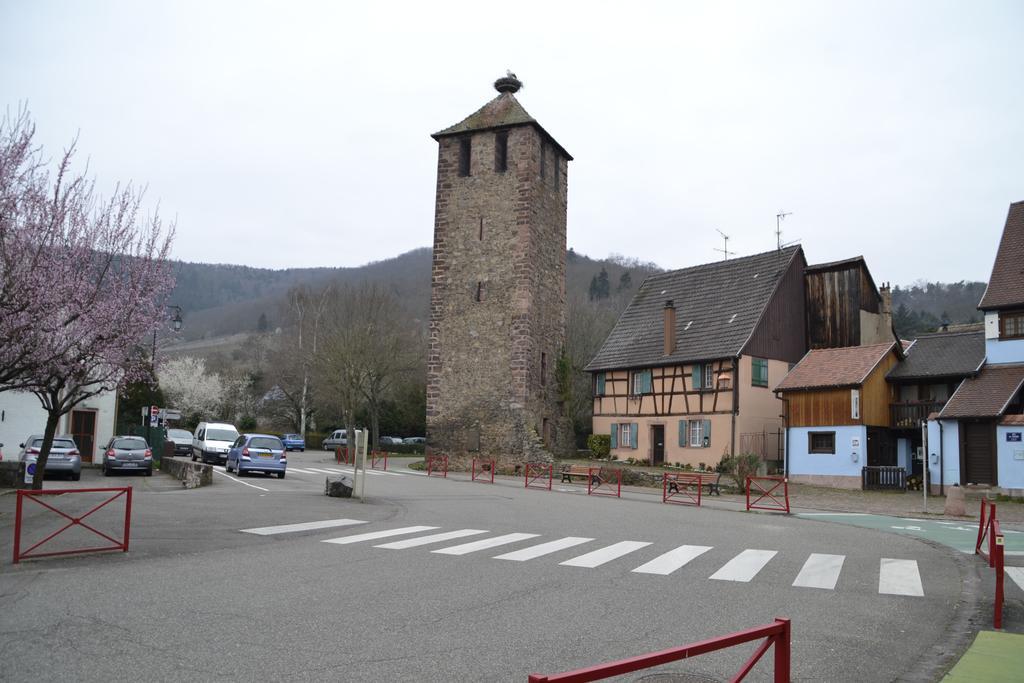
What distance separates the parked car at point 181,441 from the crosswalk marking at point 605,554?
34919 millimetres

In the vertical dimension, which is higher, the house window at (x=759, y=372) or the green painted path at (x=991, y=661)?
the house window at (x=759, y=372)

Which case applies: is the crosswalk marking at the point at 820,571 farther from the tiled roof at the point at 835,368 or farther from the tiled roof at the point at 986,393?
the tiled roof at the point at 835,368

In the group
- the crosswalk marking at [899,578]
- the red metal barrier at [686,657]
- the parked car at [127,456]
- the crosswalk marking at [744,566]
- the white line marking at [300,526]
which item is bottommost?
the white line marking at [300,526]

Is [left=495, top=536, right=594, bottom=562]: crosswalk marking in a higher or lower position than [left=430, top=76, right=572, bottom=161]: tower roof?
lower

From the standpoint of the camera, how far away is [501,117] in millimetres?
41500

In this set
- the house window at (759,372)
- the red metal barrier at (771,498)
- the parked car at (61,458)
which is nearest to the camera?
the red metal barrier at (771,498)

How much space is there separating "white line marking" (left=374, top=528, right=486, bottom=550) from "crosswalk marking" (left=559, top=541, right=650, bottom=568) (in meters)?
2.59

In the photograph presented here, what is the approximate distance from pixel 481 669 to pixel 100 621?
379 cm

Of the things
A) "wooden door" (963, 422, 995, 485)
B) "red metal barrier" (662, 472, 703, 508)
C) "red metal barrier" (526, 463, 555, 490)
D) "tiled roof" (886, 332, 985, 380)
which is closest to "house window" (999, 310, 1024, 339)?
"tiled roof" (886, 332, 985, 380)

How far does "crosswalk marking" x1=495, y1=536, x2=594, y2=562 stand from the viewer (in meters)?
12.3

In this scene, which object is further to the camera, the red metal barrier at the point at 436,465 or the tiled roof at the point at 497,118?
the tiled roof at the point at 497,118

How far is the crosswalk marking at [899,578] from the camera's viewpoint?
1010 cm

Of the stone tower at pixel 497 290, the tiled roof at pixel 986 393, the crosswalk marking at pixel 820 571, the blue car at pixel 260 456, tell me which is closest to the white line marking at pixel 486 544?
the crosswalk marking at pixel 820 571

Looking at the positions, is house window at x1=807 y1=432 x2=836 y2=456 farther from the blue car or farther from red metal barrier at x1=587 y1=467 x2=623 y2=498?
the blue car
